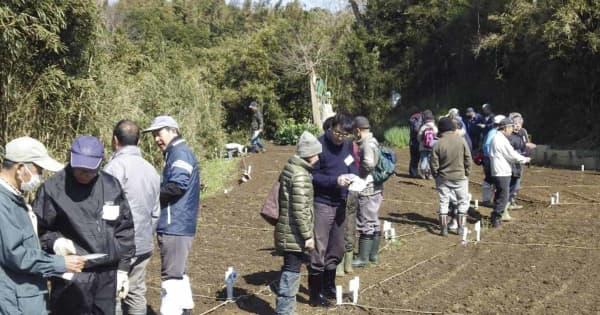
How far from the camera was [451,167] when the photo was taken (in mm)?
9102

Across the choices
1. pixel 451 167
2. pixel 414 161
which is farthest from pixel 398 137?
pixel 451 167

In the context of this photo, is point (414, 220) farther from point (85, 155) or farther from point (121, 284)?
point (85, 155)

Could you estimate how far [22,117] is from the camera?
8742mm

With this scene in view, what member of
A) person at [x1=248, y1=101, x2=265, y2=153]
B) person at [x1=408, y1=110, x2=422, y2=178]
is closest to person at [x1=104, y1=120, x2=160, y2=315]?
person at [x1=408, y1=110, x2=422, y2=178]

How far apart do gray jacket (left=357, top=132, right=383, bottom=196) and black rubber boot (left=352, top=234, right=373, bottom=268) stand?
0.51 m

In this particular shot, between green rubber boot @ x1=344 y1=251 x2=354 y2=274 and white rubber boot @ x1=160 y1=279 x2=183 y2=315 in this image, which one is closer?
white rubber boot @ x1=160 y1=279 x2=183 y2=315

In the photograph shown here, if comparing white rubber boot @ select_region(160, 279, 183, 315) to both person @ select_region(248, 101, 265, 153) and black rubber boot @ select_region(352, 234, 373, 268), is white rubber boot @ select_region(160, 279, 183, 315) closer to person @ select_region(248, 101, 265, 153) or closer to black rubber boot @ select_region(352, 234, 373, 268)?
black rubber boot @ select_region(352, 234, 373, 268)

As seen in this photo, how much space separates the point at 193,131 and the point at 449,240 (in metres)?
8.10

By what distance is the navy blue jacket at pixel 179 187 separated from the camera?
4.98 m

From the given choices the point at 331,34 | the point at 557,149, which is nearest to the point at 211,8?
the point at 331,34

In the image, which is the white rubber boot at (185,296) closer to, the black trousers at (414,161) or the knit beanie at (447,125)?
the knit beanie at (447,125)

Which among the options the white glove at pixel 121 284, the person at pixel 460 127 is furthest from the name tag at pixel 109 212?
the person at pixel 460 127

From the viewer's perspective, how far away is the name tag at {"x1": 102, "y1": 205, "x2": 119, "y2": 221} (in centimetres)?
389

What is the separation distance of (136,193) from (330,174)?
192 cm
